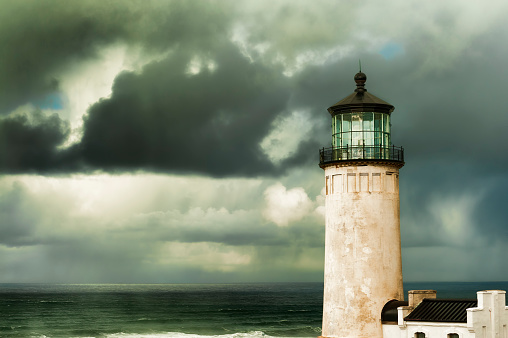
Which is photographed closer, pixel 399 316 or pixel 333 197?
pixel 399 316

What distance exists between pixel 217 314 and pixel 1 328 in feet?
106

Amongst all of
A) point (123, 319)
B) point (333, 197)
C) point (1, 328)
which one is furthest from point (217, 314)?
point (333, 197)

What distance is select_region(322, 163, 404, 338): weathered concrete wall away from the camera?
23547 millimetres

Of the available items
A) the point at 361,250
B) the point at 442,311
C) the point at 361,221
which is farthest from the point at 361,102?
the point at 442,311

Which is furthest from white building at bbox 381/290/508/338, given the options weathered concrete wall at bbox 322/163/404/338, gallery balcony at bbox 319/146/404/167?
gallery balcony at bbox 319/146/404/167

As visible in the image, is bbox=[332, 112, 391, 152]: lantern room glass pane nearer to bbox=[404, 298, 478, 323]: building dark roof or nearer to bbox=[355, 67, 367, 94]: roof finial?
bbox=[355, 67, 367, 94]: roof finial

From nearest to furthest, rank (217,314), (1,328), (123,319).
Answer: (1,328) < (123,319) < (217,314)

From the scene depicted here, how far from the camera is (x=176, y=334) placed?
219 feet

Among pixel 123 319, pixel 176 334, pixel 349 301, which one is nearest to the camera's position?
pixel 349 301

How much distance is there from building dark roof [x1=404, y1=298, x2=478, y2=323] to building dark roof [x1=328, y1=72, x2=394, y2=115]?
722 centimetres

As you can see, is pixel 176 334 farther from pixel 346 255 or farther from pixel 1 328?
pixel 346 255

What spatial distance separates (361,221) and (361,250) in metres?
1.03

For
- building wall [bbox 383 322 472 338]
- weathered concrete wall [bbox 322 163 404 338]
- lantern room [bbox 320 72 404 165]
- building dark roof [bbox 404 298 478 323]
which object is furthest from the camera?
lantern room [bbox 320 72 404 165]

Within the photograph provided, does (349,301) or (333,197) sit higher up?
(333,197)
